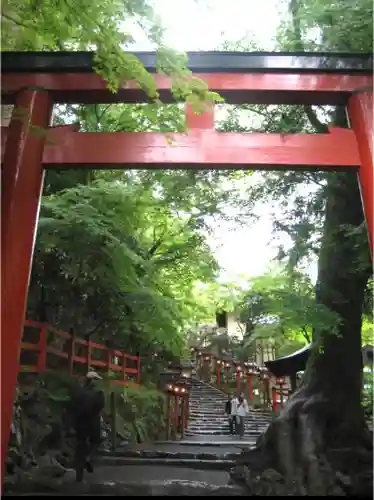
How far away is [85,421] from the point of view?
21.0ft

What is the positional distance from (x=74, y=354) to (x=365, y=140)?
666 cm

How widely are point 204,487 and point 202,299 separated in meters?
8.43

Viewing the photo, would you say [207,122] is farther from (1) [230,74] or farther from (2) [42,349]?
(2) [42,349]

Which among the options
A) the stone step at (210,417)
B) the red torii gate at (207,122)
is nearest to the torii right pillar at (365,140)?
the red torii gate at (207,122)

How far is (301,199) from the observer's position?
8.13 meters

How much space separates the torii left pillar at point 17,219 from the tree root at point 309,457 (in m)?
4.58

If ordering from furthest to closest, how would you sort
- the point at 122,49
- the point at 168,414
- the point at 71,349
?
1. the point at 168,414
2. the point at 71,349
3. the point at 122,49

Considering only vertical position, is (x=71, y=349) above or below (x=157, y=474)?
above

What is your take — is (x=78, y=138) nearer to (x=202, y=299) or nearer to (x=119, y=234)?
(x=119, y=234)

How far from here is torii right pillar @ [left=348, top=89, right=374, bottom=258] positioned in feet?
12.5

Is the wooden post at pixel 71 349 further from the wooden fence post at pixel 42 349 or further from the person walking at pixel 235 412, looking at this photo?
the person walking at pixel 235 412

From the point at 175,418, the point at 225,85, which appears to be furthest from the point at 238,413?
the point at 225,85

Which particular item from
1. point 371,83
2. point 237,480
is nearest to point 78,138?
point 371,83

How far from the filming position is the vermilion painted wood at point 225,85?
160 inches
